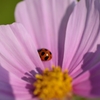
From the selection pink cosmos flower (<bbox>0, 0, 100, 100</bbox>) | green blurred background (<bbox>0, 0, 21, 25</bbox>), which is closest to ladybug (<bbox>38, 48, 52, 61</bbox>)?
pink cosmos flower (<bbox>0, 0, 100, 100</bbox>)

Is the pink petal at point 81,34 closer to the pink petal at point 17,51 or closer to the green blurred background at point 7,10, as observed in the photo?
the pink petal at point 17,51

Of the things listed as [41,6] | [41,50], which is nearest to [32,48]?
[41,50]

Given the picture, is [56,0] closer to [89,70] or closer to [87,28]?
[87,28]

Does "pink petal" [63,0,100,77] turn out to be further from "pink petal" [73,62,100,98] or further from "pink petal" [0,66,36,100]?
"pink petal" [0,66,36,100]

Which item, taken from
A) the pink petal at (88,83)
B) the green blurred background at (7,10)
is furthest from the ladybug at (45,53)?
the green blurred background at (7,10)

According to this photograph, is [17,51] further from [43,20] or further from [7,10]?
[7,10]

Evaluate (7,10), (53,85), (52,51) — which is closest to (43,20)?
(52,51)

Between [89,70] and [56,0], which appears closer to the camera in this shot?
[89,70]

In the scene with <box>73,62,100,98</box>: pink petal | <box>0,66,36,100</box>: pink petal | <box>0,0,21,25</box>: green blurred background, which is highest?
<box>0,0,21,25</box>: green blurred background
